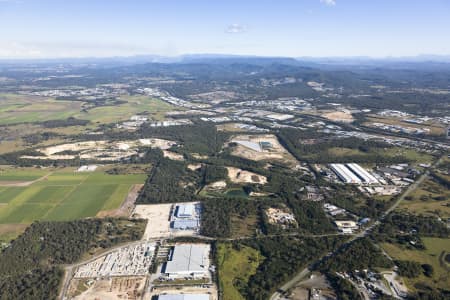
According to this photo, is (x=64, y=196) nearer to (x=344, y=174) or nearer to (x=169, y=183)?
(x=169, y=183)

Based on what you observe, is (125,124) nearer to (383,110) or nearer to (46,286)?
(46,286)

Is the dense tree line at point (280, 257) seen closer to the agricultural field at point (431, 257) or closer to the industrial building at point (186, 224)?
the agricultural field at point (431, 257)

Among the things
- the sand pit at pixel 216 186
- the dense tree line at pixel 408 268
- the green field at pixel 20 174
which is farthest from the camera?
the green field at pixel 20 174

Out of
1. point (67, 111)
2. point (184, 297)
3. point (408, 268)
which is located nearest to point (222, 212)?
point (184, 297)

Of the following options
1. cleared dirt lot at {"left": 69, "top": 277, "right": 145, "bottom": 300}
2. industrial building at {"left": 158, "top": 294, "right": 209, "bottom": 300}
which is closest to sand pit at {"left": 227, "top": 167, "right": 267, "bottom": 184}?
cleared dirt lot at {"left": 69, "top": 277, "right": 145, "bottom": 300}

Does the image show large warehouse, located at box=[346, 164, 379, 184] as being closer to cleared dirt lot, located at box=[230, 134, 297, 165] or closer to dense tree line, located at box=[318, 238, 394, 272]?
cleared dirt lot, located at box=[230, 134, 297, 165]

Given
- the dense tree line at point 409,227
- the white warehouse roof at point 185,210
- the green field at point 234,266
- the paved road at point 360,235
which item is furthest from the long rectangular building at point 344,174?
the white warehouse roof at point 185,210

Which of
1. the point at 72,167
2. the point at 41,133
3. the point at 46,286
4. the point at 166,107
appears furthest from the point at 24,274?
the point at 166,107
